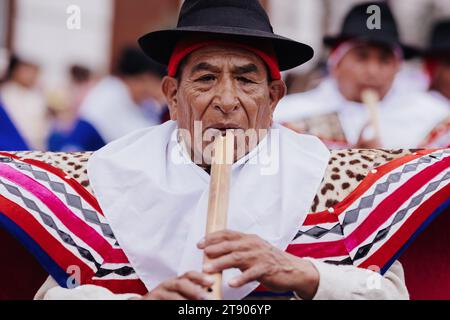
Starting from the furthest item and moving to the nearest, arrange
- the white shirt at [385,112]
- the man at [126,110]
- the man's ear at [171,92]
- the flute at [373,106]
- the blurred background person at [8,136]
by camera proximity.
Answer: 1. the man at [126,110]
2. the white shirt at [385,112]
3. the flute at [373,106]
4. the blurred background person at [8,136]
5. the man's ear at [171,92]

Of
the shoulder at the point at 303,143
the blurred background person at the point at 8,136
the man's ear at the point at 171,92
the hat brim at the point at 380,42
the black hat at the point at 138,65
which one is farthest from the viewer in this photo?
the black hat at the point at 138,65

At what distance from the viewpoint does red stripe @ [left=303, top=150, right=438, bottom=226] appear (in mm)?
4332

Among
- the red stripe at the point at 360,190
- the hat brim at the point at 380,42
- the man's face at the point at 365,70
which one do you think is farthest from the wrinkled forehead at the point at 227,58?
the hat brim at the point at 380,42

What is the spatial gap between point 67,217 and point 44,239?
0.41 feet

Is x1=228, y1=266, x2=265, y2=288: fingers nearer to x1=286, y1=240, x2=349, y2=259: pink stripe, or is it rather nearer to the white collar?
the white collar

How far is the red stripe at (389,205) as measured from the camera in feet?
14.2

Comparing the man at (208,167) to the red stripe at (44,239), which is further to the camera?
the red stripe at (44,239)

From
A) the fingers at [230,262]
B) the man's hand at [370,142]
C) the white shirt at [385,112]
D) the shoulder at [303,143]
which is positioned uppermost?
the shoulder at [303,143]

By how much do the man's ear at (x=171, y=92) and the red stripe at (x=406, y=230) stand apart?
991 millimetres

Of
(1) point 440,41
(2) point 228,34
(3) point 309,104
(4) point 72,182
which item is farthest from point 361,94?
(4) point 72,182

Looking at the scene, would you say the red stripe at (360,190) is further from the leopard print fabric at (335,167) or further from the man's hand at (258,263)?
the man's hand at (258,263)

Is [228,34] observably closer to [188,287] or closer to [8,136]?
[188,287]

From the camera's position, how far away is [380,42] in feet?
27.9
